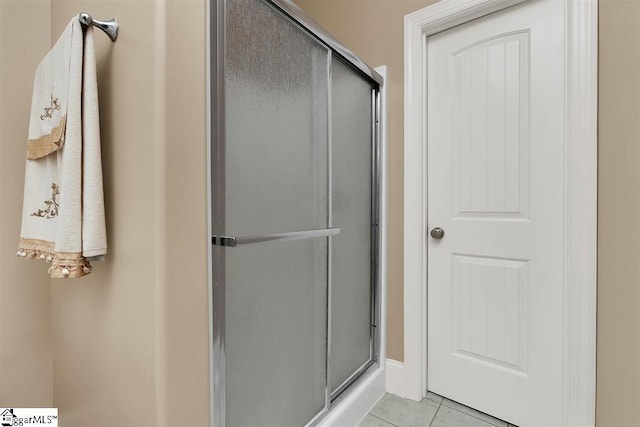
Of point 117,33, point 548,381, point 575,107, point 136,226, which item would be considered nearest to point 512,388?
point 548,381

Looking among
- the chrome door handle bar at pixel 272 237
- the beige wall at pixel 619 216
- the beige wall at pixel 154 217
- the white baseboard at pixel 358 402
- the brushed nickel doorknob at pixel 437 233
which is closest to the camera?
the beige wall at pixel 154 217

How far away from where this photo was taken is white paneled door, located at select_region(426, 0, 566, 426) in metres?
1.42

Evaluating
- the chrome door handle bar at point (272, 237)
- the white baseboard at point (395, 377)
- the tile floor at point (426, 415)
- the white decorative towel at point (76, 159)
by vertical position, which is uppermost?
the white decorative towel at point (76, 159)

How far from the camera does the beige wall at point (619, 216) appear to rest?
1179 mm

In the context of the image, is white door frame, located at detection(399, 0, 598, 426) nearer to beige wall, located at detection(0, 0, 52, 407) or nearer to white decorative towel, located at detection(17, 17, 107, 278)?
white decorative towel, located at detection(17, 17, 107, 278)

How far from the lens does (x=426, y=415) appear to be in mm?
1590

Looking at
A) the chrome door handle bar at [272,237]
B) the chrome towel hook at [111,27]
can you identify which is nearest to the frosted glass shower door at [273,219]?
the chrome door handle bar at [272,237]

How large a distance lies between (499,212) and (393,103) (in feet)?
2.56

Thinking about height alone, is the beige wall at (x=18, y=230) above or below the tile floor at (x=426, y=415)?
above

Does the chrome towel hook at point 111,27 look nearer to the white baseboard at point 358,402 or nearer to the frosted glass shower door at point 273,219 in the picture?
the frosted glass shower door at point 273,219

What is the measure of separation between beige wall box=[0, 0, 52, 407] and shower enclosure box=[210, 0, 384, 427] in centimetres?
85

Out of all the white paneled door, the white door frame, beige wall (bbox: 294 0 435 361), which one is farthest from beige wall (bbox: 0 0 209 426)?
the white door frame

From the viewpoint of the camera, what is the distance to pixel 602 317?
1.27m

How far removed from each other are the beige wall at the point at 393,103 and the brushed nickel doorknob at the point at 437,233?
0.53 ft
